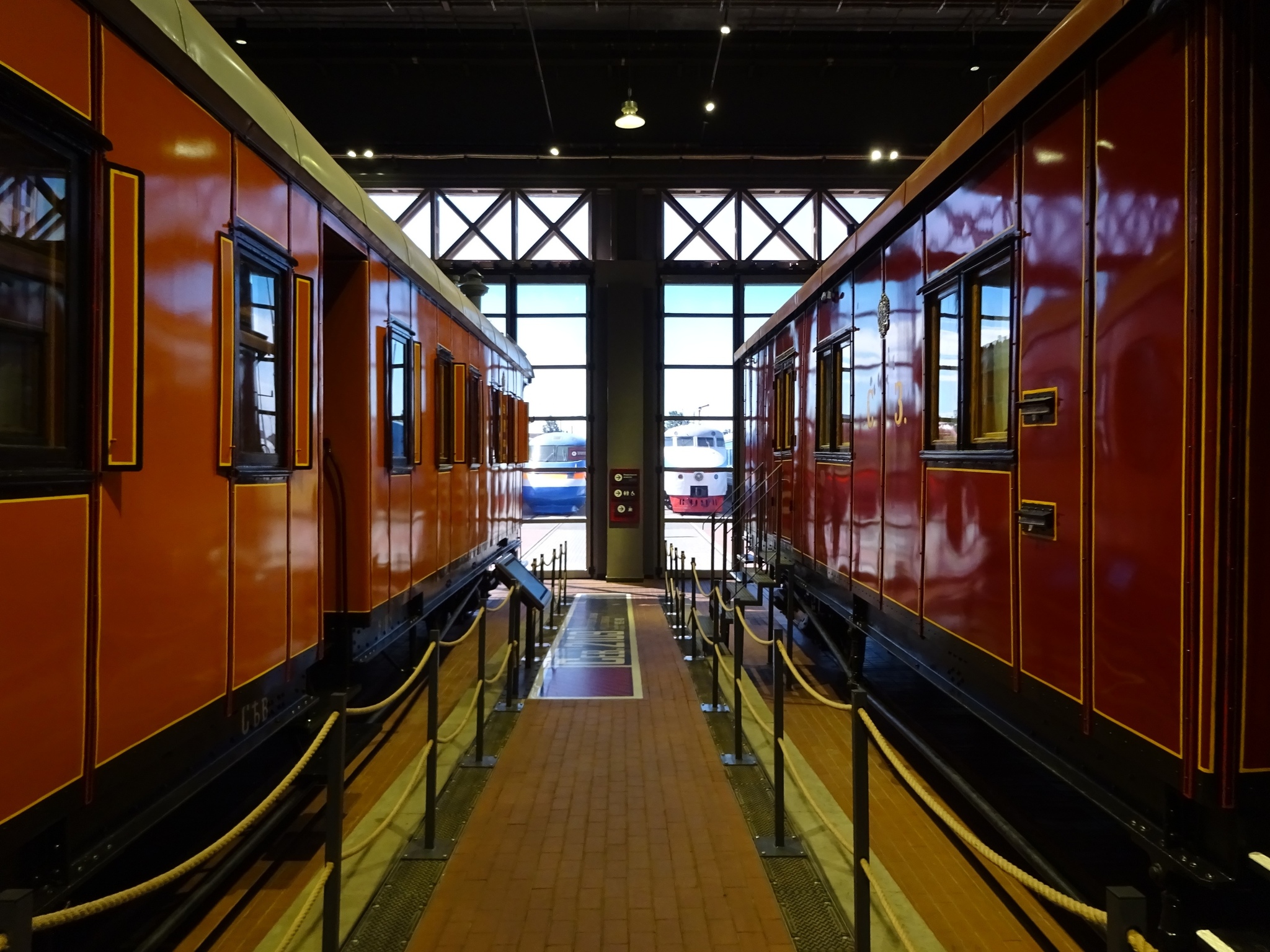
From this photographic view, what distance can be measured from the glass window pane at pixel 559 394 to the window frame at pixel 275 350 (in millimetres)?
10123

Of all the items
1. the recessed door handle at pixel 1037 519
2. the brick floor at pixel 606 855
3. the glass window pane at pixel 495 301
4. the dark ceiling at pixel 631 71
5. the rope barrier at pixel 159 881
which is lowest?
the brick floor at pixel 606 855

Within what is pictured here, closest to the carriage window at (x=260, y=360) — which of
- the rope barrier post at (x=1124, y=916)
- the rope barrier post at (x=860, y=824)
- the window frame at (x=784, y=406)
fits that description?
the rope barrier post at (x=860, y=824)

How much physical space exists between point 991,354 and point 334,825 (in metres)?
3.49

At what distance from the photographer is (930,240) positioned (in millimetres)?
4227

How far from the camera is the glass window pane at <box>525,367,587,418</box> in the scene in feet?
44.7

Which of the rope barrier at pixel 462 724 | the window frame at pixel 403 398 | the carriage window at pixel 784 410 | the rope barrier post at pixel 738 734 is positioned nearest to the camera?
the rope barrier at pixel 462 724

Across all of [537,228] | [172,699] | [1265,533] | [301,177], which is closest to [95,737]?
[172,699]

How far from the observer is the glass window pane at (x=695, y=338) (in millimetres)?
13531

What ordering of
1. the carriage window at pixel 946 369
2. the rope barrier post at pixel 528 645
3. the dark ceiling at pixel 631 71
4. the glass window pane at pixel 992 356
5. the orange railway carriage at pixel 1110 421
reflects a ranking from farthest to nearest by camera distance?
1. the dark ceiling at pixel 631 71
2. the rope barrier post at pixel 528 645
3. the carriage window at pixel 946 369
4. the glass window pane at pixel 992 356
5. the orange railway carriage at pixel 1110 421

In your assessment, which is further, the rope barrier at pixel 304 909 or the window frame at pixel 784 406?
the window frame at pixel 784 406

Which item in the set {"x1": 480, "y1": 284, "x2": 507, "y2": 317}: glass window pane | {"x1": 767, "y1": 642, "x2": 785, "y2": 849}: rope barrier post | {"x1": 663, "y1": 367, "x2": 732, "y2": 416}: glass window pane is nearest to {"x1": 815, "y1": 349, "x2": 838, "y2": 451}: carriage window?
{"x1": 767, "y1": 642, "x2": 785, "y2": 849}: rope barrier post

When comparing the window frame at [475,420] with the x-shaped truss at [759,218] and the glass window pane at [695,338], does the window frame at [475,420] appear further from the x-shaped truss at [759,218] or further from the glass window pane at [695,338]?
the x-shaped truss at [759,218]

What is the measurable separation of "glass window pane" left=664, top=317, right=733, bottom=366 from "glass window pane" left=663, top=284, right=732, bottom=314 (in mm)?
141

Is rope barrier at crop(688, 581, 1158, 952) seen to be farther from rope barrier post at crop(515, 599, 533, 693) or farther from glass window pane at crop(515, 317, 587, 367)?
glass window pane at crop(515, 317, 587, 367)
